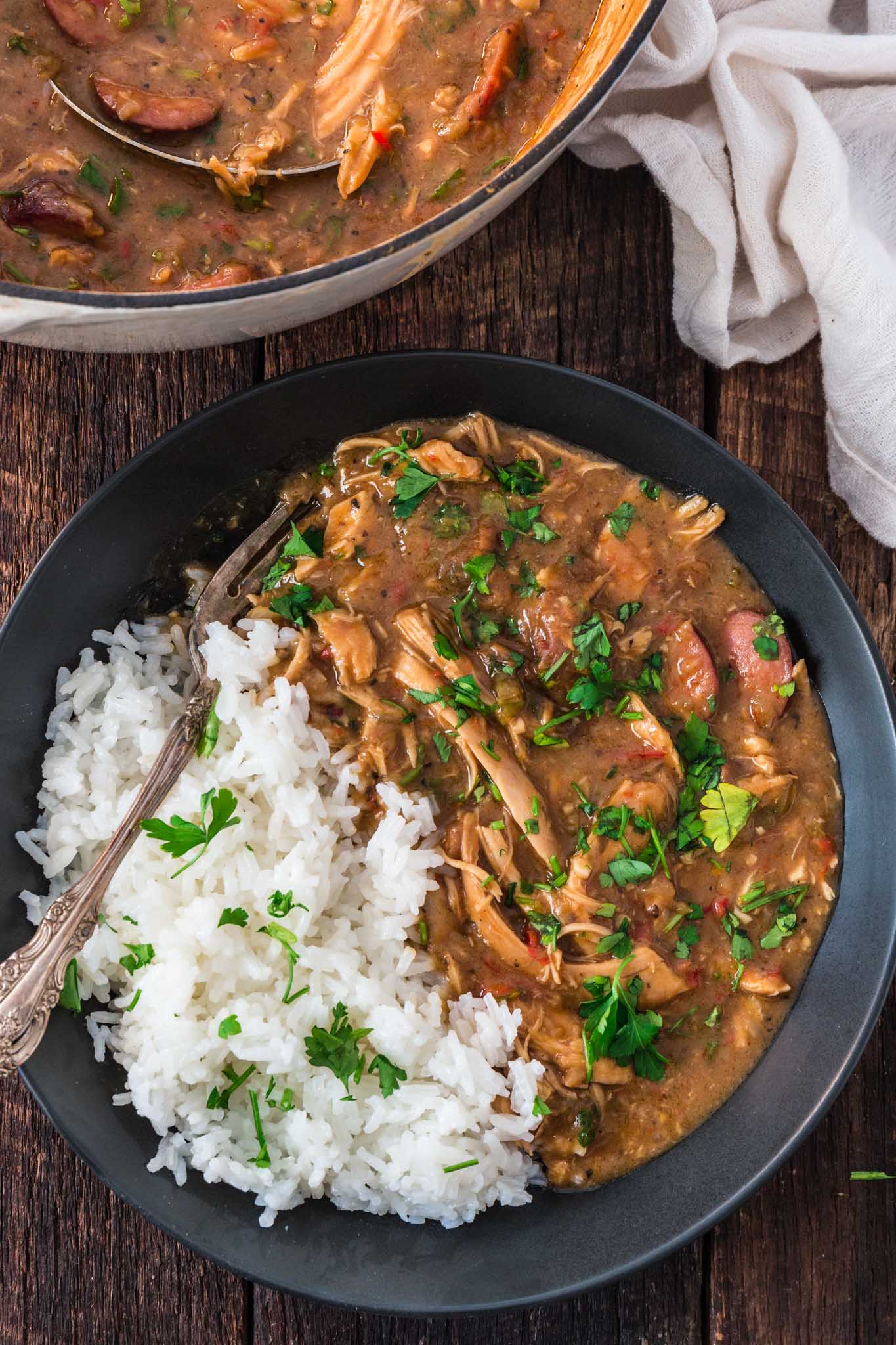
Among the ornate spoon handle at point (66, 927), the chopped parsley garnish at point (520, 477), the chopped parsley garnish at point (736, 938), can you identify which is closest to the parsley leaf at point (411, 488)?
the chopped parsley garnish at point (520, 477)

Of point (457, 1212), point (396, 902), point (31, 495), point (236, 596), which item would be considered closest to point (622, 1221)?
point (457, 1212)

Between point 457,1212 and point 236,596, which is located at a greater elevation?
point 236,596

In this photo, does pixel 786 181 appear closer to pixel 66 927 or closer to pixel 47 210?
pixel 47 210

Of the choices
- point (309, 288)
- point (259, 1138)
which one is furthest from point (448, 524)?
point (259, 1138)

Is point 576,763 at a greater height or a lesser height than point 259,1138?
greater

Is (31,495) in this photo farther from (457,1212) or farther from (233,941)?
(457,1212)
